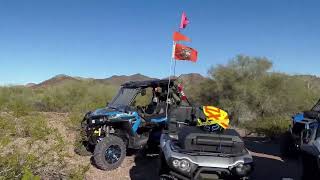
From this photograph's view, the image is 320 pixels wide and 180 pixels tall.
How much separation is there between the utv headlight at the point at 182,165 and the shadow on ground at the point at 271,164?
299 cm

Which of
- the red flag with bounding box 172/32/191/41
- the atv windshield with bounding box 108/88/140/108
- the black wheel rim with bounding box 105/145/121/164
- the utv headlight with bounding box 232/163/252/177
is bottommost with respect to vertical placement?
the black wheel rim with bounding box 105/145/121/164

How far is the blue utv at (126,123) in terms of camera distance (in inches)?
382

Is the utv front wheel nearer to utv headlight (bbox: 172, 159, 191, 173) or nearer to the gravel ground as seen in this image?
the gravel ground

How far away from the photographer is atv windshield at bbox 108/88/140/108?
433 inches

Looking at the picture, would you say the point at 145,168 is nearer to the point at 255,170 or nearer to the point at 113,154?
the point at 113,154

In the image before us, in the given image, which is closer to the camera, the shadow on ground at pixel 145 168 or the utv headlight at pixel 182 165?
the utv headlight at pixel 182 165

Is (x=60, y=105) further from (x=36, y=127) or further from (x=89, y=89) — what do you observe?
(x=36, y=127)

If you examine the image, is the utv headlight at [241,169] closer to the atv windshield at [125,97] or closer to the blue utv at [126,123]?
the blue utv at [126,123]

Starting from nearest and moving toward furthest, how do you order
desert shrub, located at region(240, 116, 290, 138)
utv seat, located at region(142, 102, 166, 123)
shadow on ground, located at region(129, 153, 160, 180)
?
shadow on ground, located at region(129, 153, 160, 180) < utv seat, located at region(142, 102, 166, 123) < desert shrub, located at region(240, 116, 290, 138)

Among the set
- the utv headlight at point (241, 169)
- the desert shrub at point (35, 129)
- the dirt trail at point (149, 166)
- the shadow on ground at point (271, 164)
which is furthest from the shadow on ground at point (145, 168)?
the desert shrub at point (35, 129)

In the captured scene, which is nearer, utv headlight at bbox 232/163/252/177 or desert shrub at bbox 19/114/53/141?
utv headlight at bbox 232/163/252/177

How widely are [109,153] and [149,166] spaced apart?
106cm

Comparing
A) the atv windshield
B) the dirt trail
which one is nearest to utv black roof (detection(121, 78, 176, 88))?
the atv windshield

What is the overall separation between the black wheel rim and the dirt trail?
235 millimetres
